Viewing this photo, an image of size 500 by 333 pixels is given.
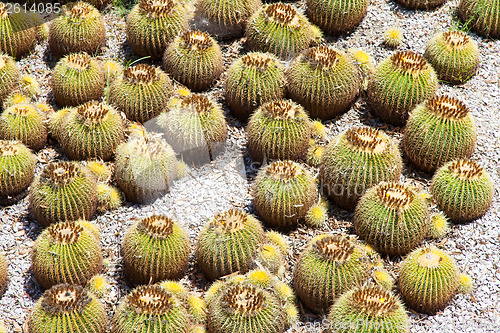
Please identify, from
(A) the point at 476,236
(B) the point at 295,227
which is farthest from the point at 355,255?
(A) the point at 476,236

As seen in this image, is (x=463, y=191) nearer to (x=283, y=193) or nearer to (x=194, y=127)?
(x=283, y=193)

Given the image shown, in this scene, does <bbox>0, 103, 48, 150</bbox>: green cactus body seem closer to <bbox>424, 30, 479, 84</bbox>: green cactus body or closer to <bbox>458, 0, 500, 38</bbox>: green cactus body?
<bbox>424, 30, 479, 84</bbox>: green cactus body

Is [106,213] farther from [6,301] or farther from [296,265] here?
[296,265]

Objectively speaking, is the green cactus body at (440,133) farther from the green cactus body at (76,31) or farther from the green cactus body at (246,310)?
the green cactus body at (76,31)

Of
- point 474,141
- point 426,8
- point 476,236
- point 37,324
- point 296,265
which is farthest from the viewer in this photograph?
point 426,8

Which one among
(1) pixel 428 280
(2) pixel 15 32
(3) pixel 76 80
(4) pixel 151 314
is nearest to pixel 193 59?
(3) pixel 76 80

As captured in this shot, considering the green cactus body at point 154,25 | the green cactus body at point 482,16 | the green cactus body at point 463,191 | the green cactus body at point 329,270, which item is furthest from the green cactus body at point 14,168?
the green cactus body at point 482,16

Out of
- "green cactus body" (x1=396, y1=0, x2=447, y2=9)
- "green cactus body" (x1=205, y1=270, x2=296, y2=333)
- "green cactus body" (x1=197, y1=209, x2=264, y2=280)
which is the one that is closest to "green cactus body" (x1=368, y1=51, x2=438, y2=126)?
"green cactus body" (x1=396, y1=0, x2=447, y2=9)
